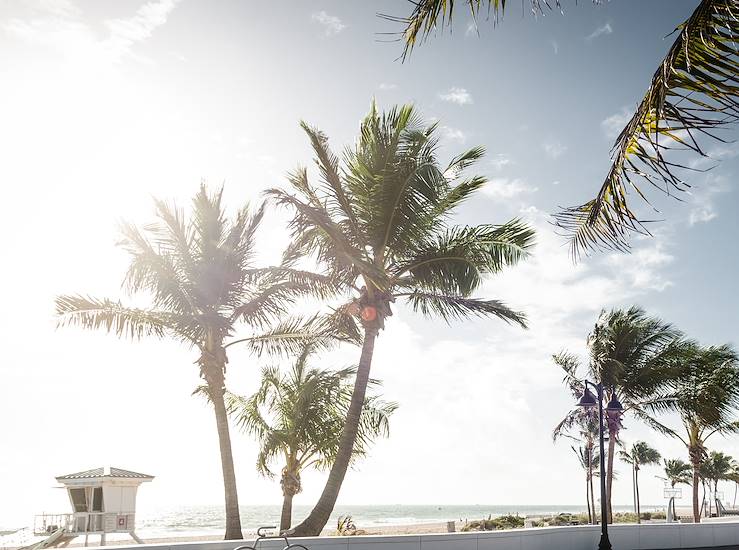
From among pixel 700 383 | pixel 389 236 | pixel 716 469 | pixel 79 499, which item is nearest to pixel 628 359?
pixel 700 383

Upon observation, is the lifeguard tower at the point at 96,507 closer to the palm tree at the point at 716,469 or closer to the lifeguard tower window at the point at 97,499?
the lifeguard tower window at the point at 97,499

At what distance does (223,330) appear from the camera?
1803cm

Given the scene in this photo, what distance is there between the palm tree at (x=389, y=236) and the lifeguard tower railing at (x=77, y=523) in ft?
41.5

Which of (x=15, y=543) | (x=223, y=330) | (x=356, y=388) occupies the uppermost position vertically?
(x=223, y=330)

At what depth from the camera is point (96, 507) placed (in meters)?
25.3

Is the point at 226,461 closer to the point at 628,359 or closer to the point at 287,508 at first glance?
the point at 287,508

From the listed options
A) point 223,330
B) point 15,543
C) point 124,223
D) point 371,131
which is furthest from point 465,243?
point 15,543

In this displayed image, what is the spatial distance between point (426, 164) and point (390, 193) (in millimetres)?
1116

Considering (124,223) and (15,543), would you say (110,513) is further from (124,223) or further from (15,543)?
(124,223)

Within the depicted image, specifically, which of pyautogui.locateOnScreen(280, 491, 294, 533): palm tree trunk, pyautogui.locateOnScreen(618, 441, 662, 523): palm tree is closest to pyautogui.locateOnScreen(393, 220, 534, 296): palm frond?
pyautogui.locateOnScreen(280, 491, 294, 533): palm tree trunk

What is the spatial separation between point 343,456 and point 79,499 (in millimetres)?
14482

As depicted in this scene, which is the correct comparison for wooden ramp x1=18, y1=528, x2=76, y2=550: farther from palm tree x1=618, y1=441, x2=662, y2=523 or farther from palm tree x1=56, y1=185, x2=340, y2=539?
palm tree x1=618, y1=441, x2=662, y2=523

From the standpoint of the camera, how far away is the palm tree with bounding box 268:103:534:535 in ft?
53.9

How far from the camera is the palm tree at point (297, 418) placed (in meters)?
23.3
